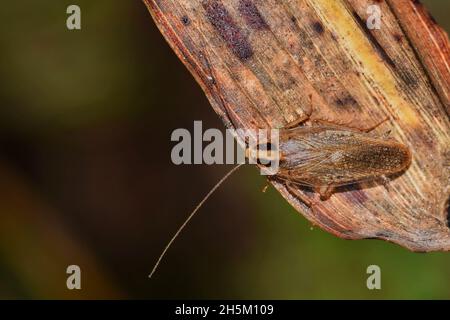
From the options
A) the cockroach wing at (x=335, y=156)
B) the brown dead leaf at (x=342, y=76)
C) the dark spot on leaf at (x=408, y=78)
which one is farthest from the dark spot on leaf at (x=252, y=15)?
the dark spot on leaf at (x=408, y=78)

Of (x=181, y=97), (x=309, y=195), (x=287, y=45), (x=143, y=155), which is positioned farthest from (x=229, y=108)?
(x=143, y=155)

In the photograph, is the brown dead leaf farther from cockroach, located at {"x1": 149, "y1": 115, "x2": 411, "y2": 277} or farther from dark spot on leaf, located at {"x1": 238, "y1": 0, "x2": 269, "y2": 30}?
cockroach, located at {"x1": 149, "y1": 115, "x2": 411, "y2": 277}

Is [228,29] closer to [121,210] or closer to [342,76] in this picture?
[342,76]

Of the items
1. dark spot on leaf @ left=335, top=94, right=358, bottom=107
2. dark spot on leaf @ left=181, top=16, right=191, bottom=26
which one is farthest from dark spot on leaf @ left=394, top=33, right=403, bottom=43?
dark spot on leaf @ left=181, top=16, right=191, bottom=26

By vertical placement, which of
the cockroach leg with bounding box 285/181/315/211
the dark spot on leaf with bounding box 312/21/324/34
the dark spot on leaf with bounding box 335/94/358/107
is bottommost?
the cockroach leg with bounding box 285/181/315/211

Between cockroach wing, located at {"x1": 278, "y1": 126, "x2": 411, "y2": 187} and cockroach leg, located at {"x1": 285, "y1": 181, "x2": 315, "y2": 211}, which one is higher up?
cockroach wing, located at {"x1": 278, "y1": 126, "x2": 411, "y2": 187}

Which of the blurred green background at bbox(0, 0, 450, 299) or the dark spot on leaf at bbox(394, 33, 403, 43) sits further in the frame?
the blurred green background at bbox(0, 0, 450, 299)

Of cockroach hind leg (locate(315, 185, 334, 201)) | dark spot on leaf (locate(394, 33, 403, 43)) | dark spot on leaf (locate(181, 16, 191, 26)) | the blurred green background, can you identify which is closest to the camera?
dark spot on leaf (locate(181, 16, 191, 26))

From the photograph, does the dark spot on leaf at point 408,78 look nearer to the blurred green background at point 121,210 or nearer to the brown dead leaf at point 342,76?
the brown dead leaf at point 342,76
